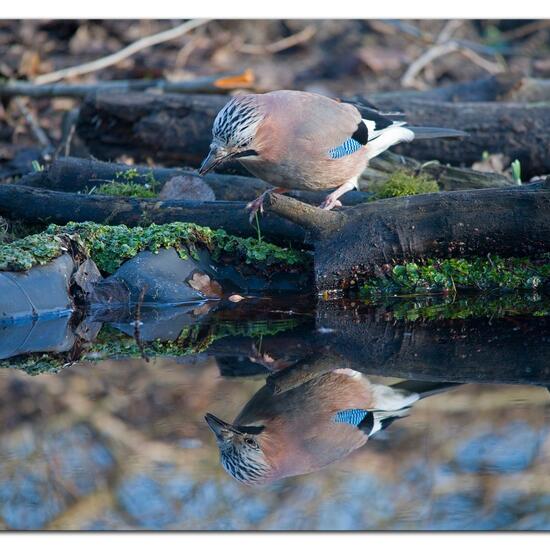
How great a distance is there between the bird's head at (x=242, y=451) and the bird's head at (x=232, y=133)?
2.02 meters

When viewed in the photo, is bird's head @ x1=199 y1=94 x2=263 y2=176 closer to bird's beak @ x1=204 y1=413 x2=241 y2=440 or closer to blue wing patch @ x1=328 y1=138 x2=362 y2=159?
blue wing patch @ x1=328 y1=138 x2=362 y2=159

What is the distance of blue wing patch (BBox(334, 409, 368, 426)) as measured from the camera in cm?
393

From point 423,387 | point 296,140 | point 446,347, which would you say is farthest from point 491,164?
point 423,387

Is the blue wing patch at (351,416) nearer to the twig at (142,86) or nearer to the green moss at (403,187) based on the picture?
the green moss at (403,187)

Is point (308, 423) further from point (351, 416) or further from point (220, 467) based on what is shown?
point (220, 467)

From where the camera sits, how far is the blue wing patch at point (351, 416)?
12.9ft

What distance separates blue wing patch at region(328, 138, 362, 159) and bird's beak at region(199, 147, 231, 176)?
29.1 inches

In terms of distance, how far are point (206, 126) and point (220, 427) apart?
17.0ft

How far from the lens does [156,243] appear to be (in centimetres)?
604

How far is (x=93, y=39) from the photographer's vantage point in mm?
12914

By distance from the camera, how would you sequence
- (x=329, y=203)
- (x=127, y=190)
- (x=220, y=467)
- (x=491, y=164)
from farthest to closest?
1. (x=491, y=164)
2. (x=127, y=190)
3. (x=329, y=203)
4. (x=220, y=467)

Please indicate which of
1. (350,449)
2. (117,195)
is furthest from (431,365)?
(117,195)

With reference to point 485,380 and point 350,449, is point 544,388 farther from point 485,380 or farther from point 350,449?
point 350,449

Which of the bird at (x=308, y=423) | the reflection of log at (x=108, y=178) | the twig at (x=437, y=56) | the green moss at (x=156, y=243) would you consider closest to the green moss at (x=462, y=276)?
the green moss at (x=156, y=243)
